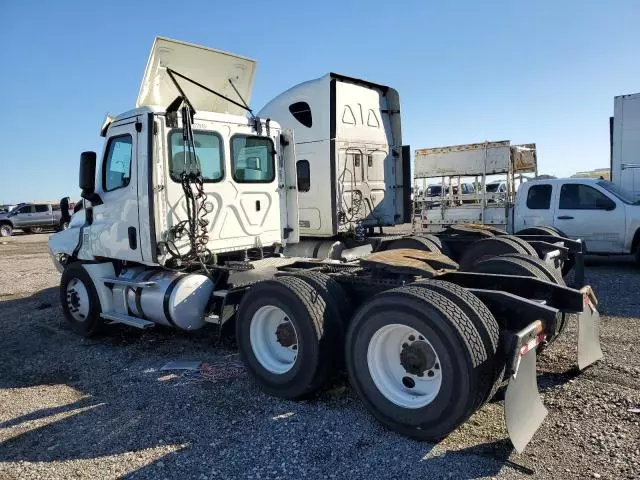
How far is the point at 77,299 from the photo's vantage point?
693 centimetres

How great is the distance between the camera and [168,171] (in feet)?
18.9

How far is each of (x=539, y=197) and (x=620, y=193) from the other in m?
1.60

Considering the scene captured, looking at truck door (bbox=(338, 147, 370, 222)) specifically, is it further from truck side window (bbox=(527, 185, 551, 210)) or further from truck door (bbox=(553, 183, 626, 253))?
truck door (bbox=(553, 183, 626, 253))

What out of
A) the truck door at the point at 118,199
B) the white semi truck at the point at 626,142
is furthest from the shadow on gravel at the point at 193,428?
the white semi truck at the point at 626,142

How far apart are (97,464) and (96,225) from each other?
148 inches

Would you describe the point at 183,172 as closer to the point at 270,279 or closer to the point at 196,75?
the point at 196,75

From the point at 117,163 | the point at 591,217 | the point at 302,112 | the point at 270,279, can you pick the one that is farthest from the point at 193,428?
the point at 591,217

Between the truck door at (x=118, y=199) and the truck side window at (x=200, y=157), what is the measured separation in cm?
43

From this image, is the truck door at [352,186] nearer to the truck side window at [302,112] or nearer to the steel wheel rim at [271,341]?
the truck side window at [302,112]

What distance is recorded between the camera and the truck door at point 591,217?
1052 centimetres

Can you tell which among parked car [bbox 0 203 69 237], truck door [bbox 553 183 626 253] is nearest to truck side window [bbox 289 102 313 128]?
truck door [bbox 553 183 626 253]

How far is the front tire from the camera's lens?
667cm

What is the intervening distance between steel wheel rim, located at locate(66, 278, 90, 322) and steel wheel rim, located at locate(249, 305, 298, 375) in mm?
3156

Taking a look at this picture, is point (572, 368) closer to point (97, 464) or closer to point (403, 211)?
point (97, 464)
